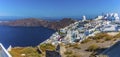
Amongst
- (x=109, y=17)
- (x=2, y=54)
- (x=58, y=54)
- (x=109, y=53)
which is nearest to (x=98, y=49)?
(x=58, y=54)

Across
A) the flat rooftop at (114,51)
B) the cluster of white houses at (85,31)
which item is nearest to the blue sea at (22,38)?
the cluster of white houses at (85,31)

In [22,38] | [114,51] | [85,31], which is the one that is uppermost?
[114,51]

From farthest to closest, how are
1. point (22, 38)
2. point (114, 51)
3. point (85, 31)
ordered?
point (22, 38) < point (85, 31) < point (114, 51)

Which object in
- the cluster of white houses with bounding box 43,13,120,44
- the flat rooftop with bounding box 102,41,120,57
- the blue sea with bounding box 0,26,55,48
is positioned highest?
the flat rooftop with bounding box 102,41,120,57

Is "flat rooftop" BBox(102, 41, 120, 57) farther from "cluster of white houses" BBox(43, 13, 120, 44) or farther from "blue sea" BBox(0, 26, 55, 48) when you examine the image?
"blue sea" BBox(0, 26, 55, 48)

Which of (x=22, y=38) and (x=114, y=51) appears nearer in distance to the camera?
(x=114, y=51)

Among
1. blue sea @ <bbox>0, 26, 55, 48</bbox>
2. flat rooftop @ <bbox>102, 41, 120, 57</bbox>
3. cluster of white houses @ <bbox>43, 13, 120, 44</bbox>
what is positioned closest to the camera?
flat rooftop @ <bbox>102, 41, 120, 57</bbox>

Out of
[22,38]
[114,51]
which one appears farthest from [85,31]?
[22,38]

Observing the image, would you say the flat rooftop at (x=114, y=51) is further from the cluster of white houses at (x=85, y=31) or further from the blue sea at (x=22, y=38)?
the blue sea at (x=22, y=38)

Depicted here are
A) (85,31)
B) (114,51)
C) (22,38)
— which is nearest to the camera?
(114,51)

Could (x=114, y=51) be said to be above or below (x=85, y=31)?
above

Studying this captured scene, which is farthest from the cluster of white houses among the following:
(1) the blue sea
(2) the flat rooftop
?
(2) the flat rooftop

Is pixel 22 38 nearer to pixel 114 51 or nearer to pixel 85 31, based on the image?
pixel 85 31
